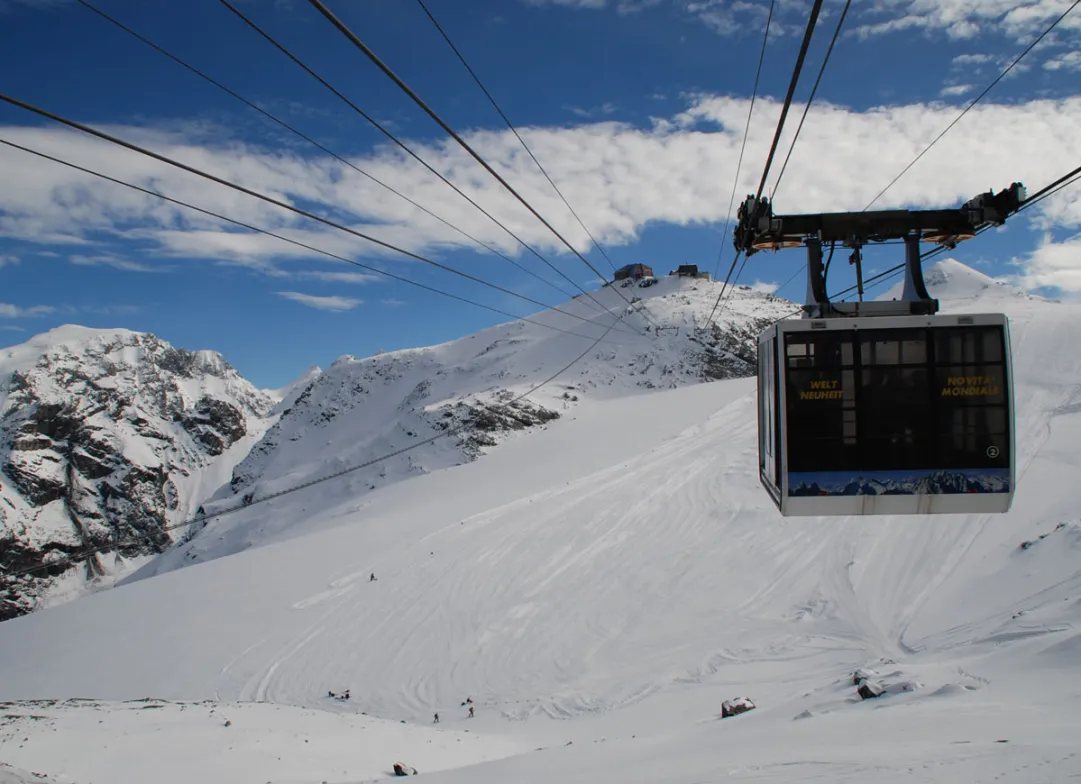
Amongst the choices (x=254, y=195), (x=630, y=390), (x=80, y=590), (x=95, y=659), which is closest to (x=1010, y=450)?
(x=254, y=195)

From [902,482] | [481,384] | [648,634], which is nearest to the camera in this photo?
[902,482]

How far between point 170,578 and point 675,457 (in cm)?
2655

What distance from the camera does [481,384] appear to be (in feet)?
260

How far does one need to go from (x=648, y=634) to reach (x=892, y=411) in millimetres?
13467

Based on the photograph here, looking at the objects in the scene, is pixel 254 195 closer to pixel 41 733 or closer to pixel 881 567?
pixel 41 733

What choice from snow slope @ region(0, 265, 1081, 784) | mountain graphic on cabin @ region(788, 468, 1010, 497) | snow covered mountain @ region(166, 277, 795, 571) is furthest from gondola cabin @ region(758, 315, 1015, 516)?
snow covered mountain @ region(166, 277, 795, 571)

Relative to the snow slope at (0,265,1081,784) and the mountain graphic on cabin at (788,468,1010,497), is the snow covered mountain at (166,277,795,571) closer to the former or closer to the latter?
the snow slope at (0,265,1081,784)

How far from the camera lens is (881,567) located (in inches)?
856

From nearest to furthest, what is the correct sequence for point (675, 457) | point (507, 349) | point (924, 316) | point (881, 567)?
point (924, 316), point (881, 567), point (675, 457), point (507, 349)

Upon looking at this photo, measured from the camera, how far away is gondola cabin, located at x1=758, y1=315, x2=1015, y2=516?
837 centimetres

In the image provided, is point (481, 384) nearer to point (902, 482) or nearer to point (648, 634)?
point (648, 634)

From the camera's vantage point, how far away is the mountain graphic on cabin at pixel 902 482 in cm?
834

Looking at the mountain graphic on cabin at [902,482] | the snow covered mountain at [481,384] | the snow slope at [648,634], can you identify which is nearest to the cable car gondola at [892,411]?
the mountain graphic on cabin at [902,482]

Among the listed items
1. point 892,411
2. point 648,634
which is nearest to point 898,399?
point 892,411
